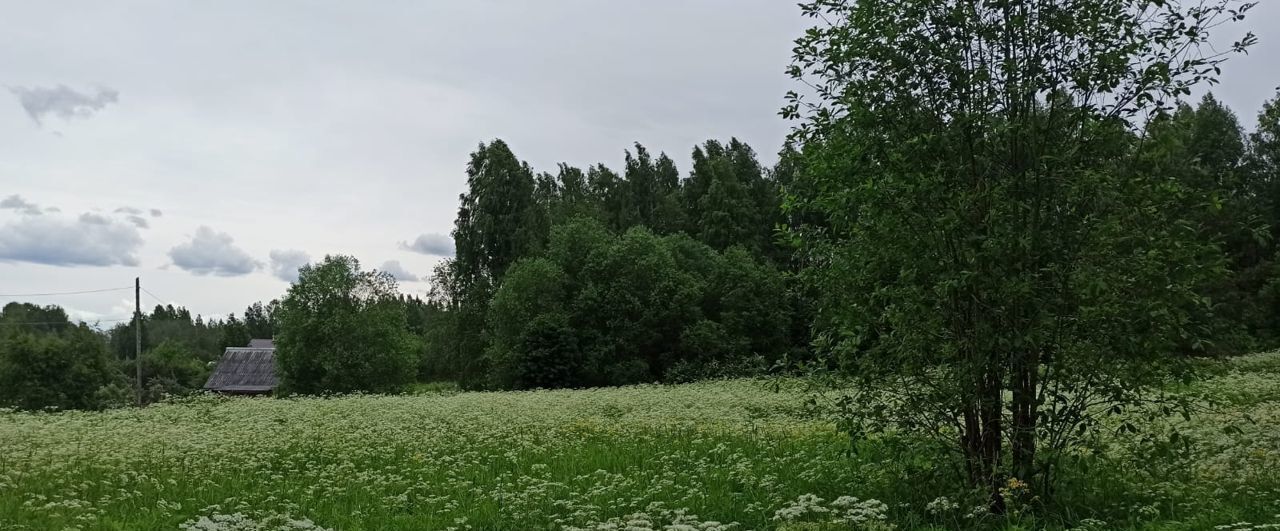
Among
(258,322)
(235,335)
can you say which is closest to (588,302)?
(235,335)

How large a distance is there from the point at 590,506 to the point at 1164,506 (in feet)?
19.0

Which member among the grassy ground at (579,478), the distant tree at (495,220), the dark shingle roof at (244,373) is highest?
the distant tree at (495,220)

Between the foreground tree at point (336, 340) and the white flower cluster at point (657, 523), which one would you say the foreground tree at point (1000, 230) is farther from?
the foreground tree at point (336, 340)

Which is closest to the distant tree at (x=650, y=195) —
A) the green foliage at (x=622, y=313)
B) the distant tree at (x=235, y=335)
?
the green foliage at (x=622, y=313)

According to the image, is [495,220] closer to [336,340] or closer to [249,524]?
[336,340]

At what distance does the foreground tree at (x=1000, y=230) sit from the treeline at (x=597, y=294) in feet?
126

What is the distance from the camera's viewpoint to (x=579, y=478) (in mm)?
11312

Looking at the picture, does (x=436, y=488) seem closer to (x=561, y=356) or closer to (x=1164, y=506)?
(x=1164, y=506)

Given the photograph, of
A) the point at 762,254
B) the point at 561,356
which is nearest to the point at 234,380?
the point at 561,356

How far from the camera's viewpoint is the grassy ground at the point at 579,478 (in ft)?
26.9

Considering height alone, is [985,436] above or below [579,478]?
Answer: above

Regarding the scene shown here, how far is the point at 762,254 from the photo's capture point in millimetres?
61031

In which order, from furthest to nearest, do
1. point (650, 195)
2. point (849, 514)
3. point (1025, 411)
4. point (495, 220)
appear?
1. point (650, 195)
2. point (495, 220)
3. point (1025, 411)
4. point (849, 514)

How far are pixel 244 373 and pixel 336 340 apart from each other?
29198mm
